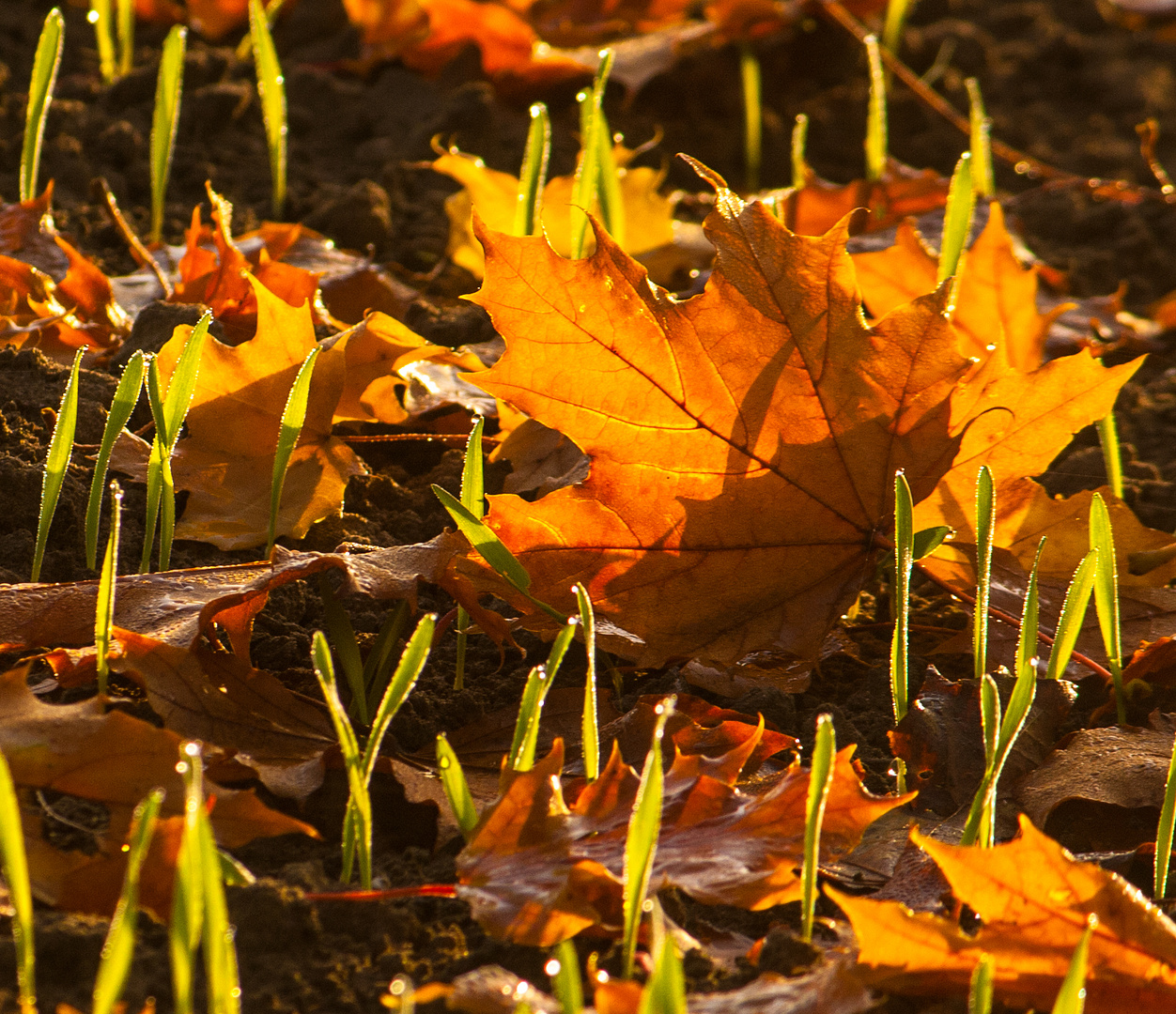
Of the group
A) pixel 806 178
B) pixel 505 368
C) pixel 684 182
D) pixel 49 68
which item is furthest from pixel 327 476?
pixel 684 182

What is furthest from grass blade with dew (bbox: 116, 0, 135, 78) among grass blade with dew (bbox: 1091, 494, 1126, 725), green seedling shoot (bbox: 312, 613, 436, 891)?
grass blade with dew (bbox: 1091, 494, 1126, 725)

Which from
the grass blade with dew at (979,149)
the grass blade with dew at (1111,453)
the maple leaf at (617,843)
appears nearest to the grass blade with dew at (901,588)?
the maple leaf at (617,843)

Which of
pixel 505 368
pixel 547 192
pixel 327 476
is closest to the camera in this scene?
pixel 505 368

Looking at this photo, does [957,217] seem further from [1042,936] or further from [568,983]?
[568,983]

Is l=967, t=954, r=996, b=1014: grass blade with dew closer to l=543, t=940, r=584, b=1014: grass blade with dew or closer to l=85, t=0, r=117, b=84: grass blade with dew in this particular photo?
l=543, t=940, r=584, b=1014: grass blade with dew

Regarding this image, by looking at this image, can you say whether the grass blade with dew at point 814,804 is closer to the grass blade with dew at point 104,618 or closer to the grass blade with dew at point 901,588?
the grass blade with dew at point 901,588

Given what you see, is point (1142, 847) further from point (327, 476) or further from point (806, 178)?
point (806, 178)
